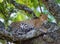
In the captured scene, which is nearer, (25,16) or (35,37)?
(35,37)

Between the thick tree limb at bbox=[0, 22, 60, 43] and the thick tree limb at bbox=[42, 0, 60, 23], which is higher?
the thick tree limb at bbox=[42, 0, 60, 23]

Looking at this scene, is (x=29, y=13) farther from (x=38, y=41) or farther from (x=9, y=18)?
(x=38, y=41)

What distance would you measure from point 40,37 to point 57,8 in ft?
0.81

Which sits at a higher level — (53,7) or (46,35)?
(53,7)

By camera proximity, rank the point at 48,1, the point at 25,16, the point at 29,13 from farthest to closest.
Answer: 1. the point at 25,16
2. the point at 29,13
3. the point at 48,1

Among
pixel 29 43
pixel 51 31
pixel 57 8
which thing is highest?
pixel 57 8

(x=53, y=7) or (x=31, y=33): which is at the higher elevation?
(x=53, y=7)

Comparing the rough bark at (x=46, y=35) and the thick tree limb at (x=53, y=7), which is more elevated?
the thick tree limb at (x=53, y=7)

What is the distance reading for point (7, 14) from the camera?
1.98m

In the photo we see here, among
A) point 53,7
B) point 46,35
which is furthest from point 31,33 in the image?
point 53,7

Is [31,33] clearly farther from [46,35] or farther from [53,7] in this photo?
[53,7]

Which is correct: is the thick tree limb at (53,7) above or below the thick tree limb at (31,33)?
above

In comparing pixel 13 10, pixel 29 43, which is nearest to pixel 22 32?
pixel 29 43

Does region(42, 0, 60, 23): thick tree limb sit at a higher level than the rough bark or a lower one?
higher
